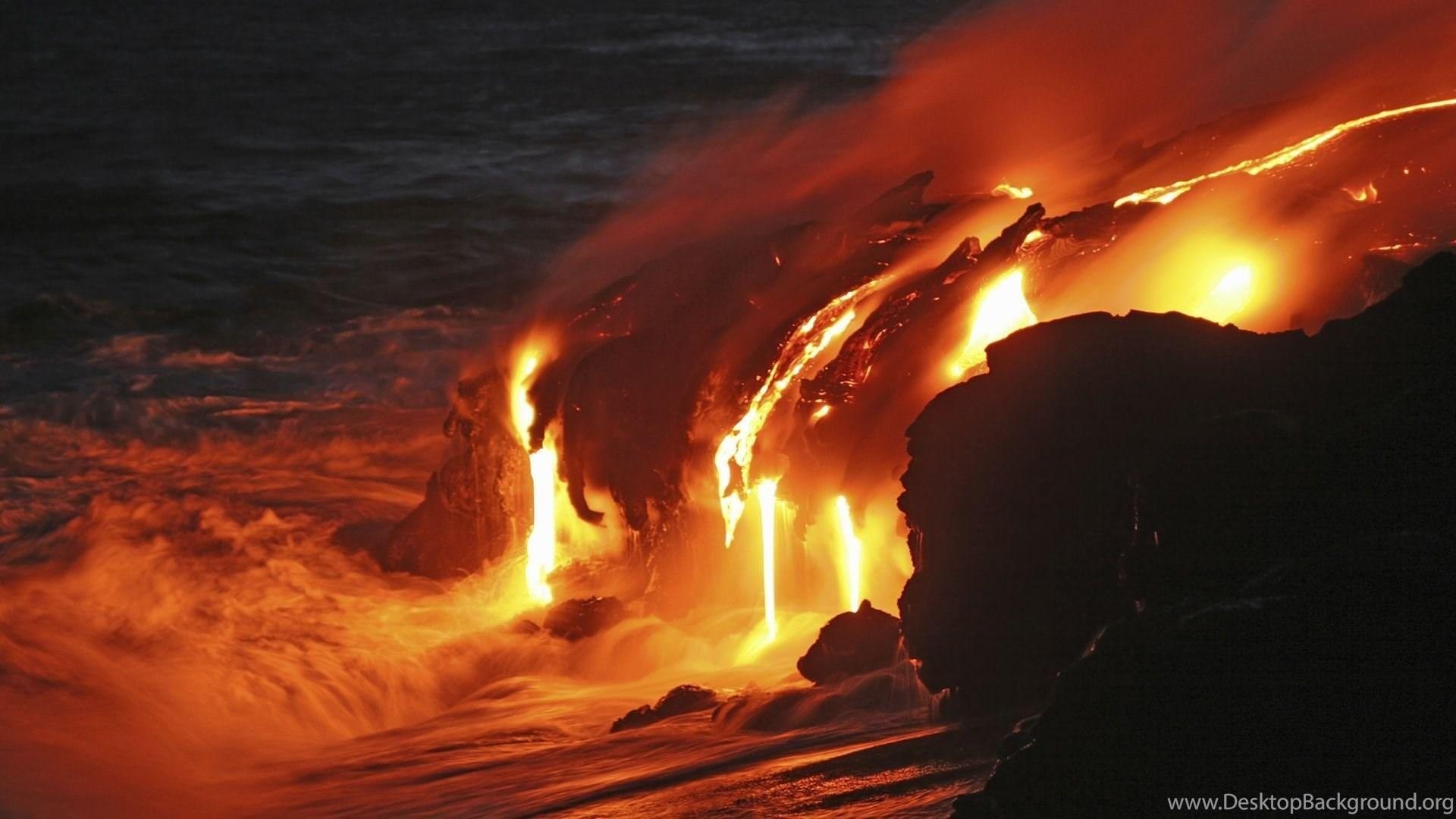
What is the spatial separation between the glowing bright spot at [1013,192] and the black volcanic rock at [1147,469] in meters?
2.28

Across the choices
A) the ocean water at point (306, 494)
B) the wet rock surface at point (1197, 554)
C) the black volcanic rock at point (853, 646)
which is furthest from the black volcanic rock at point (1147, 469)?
the black volcanic rock at point (853, 646)

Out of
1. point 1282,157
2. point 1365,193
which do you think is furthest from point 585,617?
point 1365,193

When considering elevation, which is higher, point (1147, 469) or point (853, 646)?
point (1147, 469)

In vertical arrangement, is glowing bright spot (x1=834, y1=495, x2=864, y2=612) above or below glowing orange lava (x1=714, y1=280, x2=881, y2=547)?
below

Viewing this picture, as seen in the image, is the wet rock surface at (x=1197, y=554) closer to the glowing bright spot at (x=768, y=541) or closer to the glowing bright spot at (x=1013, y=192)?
the glowing bright spot at (x=768, y=541)

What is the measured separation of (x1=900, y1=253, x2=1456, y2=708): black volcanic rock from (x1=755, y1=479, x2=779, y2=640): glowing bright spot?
166 cm

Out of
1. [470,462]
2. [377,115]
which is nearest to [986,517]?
[470,462]

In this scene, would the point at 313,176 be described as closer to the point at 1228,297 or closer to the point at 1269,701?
the point at 1228,297

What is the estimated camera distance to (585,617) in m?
7.47

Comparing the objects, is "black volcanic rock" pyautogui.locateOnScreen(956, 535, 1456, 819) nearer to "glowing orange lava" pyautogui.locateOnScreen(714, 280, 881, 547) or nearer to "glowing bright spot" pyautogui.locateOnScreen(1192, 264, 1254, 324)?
"glowing bright spot" pyautogui.locateOnScreen(1192, 264, 1254, 324)

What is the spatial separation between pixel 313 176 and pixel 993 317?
2160 cm

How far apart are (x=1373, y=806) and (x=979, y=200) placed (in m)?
4.46

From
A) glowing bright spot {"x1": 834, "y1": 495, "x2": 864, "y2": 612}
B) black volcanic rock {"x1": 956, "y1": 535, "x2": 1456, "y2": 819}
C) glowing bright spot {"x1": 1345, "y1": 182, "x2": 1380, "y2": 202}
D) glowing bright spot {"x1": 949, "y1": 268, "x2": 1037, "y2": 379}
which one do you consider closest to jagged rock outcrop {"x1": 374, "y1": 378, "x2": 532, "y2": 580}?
glowing bright spot {"x1": 834, "y1": 495, "x2": 864, "y2": 612}

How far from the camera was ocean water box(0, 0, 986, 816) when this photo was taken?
5699mm
